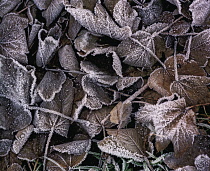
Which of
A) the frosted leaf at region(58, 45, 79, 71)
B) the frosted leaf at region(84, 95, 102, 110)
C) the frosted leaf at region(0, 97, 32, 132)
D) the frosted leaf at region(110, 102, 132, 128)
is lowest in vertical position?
the frosted leaf at region(0, 97, 32, 132)

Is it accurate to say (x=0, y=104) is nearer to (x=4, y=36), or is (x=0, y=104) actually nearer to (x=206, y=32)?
(x=4, y=36)

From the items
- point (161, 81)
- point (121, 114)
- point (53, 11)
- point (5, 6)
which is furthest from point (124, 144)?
point (5, 6)

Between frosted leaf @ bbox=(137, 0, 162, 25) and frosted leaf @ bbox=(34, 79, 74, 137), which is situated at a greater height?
frosted leaf @ bbox=(137, 0, 162, 25)

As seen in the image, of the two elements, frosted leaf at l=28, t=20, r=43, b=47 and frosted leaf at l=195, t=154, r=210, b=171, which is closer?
frosted leaf at l=195, t=154, r=210, b=171

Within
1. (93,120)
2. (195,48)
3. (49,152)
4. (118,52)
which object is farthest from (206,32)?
(49,152)

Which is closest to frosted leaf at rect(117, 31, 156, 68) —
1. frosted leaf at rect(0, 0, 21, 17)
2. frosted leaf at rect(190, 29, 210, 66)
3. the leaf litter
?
the leaf litter

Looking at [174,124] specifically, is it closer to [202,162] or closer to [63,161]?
[202,162]

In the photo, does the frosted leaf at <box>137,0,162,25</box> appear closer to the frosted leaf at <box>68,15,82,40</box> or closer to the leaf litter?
the leaf litter

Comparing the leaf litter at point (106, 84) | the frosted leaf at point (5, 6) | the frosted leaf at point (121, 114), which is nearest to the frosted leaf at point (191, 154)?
the leaf litter at point (106, 84)
